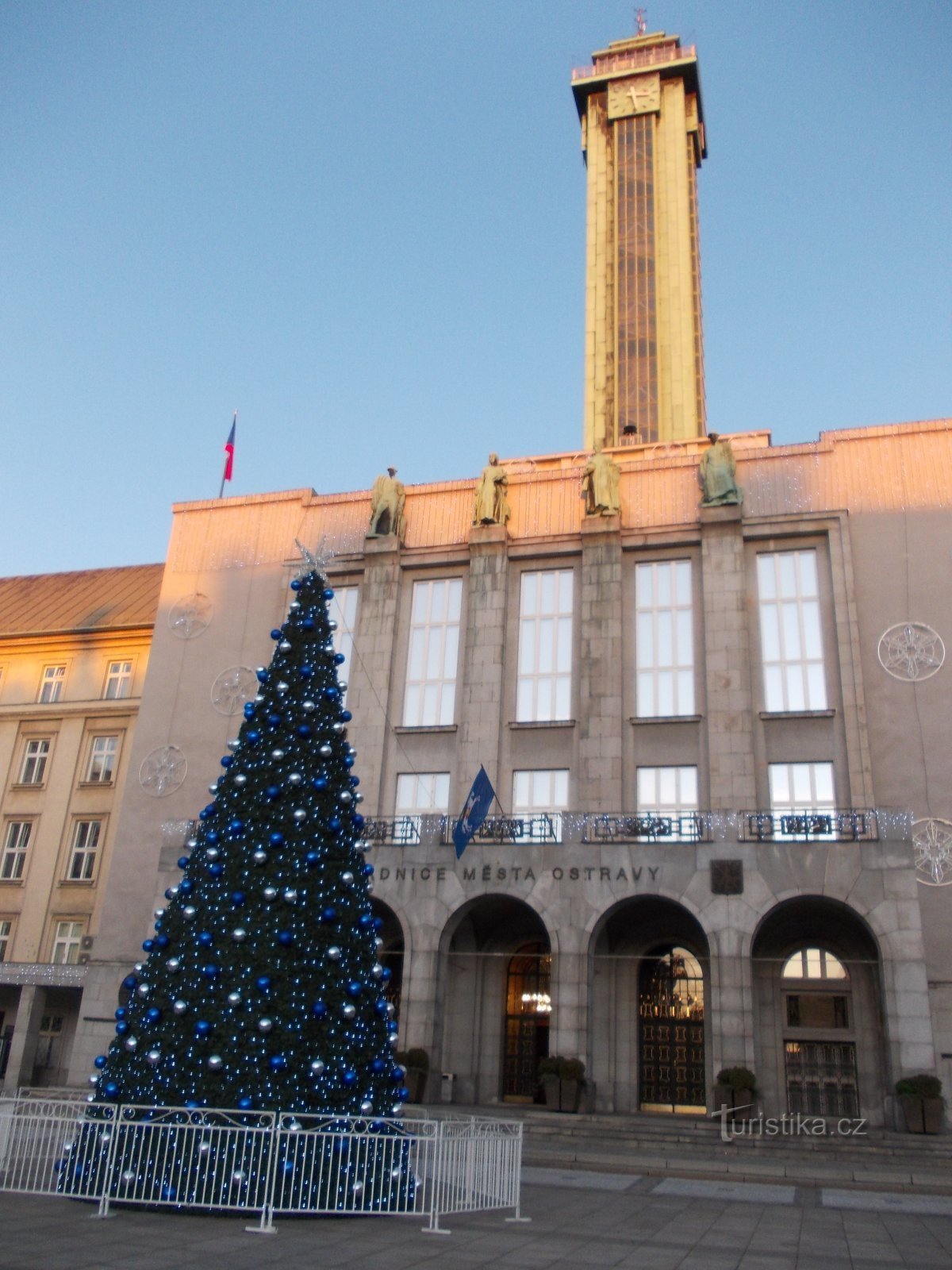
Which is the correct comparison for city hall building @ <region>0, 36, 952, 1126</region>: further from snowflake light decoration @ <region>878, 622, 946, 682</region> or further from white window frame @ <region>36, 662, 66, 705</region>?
white window frame @ <region>36, 662, 66, 705</region>

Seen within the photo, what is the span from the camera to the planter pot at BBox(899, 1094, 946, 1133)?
21.2m

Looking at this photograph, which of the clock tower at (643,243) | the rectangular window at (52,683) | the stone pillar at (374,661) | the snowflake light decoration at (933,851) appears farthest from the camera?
the clock tower at (643,243)

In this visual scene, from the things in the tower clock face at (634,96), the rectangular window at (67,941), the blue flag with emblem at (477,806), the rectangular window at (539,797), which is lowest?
the rectangular window at (67,941)

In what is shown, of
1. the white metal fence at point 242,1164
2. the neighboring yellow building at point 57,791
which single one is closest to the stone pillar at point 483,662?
the neighboring yellow building at point 57,791

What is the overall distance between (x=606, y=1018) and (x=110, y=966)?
591 inches

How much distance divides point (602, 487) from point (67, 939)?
23.9 meters

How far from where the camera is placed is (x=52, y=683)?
1615 inches

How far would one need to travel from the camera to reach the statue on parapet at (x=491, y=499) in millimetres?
32312

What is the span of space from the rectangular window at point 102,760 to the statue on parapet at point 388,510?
44.1ft

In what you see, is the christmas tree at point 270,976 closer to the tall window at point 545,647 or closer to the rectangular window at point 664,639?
the tall window at point 545,647

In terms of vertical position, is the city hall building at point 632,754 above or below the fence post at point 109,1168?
above

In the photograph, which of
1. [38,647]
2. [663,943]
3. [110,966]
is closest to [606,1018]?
[663,943]

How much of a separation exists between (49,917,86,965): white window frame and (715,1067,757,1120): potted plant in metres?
22.8

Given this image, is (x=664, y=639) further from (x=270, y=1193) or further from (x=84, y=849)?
(x=84, y=849)
